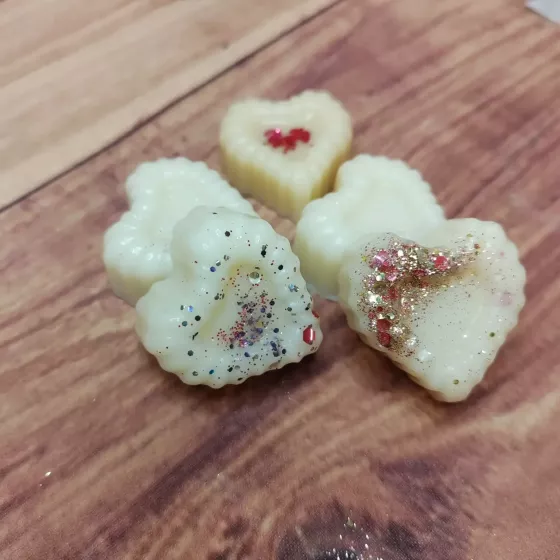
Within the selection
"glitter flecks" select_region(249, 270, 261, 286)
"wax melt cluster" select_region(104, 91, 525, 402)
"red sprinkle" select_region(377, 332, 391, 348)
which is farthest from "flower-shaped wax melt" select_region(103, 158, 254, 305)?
"red sprinkle" select_region(377, 332, 391, 348)

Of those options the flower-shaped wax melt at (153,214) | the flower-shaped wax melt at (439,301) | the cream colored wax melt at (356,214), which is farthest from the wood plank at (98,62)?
the flower-shaped wax melt at (439,301)

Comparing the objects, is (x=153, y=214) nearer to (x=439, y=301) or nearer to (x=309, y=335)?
(x=309, y=335)

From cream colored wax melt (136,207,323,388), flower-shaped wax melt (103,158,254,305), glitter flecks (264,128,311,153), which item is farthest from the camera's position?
glitter flecks (264,128,311,153)

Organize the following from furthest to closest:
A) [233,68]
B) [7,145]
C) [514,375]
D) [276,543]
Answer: [233,68] < [7,145] < [514,375] < [276,543]

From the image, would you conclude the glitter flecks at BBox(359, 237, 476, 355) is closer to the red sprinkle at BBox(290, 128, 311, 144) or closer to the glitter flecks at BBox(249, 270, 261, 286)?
the glitter flecks at BBox(249, 270, 261, 286)

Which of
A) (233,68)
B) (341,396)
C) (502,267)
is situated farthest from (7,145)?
(502,267)

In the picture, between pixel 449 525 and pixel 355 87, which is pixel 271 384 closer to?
pixel 449 525

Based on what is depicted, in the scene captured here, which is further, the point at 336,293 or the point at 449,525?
the point at 336,293
